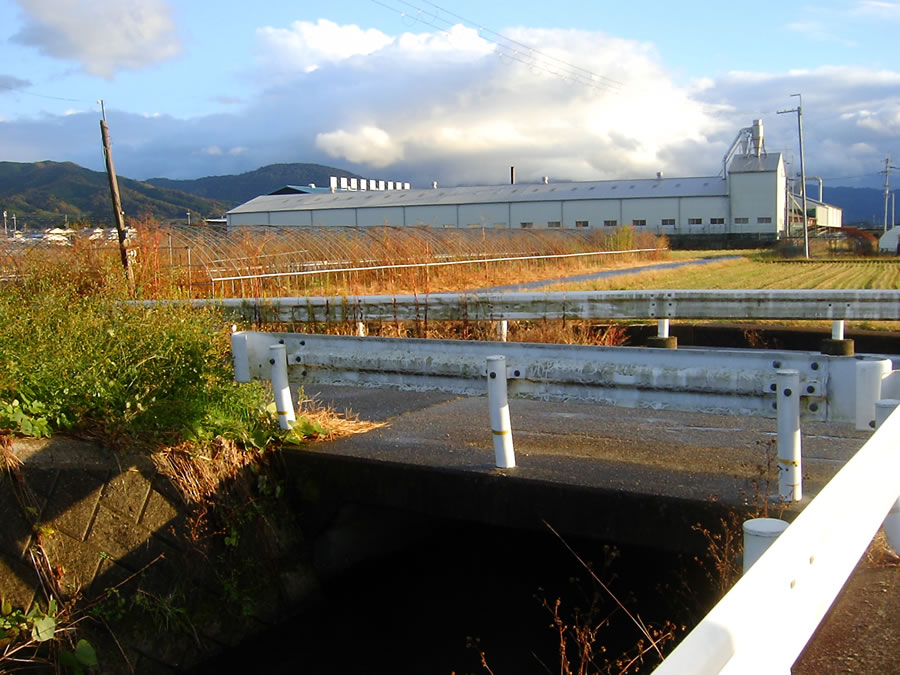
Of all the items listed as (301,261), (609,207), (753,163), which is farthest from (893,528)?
(753,163)

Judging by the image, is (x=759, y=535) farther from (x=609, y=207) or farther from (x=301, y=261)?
(x=609, y=207)

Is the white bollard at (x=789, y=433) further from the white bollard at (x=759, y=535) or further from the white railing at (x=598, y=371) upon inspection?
the white bollard at (x=759, y=535)

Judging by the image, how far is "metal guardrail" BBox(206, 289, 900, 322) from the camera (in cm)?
1077

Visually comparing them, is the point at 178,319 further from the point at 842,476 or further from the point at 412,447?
the point at 842,476

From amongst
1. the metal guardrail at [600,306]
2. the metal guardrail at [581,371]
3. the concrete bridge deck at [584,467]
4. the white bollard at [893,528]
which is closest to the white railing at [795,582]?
the white bollard at [893,528]

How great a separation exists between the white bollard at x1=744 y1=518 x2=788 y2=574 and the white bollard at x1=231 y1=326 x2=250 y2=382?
4.48 metres

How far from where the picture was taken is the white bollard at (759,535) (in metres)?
2.67

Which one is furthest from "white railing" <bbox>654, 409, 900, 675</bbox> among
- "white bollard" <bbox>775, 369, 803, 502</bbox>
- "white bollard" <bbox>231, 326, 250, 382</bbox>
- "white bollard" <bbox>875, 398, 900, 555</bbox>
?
"white bollard" <bbox>231, 326, 250, 382</bbox>

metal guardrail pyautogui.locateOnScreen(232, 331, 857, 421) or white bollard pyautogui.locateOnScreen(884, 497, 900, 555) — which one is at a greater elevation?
metal guardrail pyautogui.locateOnScreen(232, 331, 857, 421)

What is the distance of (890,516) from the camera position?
4.07 metres

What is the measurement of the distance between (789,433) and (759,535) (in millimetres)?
1947

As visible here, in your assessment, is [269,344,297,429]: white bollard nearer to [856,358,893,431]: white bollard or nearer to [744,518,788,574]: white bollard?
[856,358,893,431]: white bollard

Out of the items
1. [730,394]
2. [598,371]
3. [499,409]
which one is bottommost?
[499,409]

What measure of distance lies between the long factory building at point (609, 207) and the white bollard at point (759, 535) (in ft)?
232
